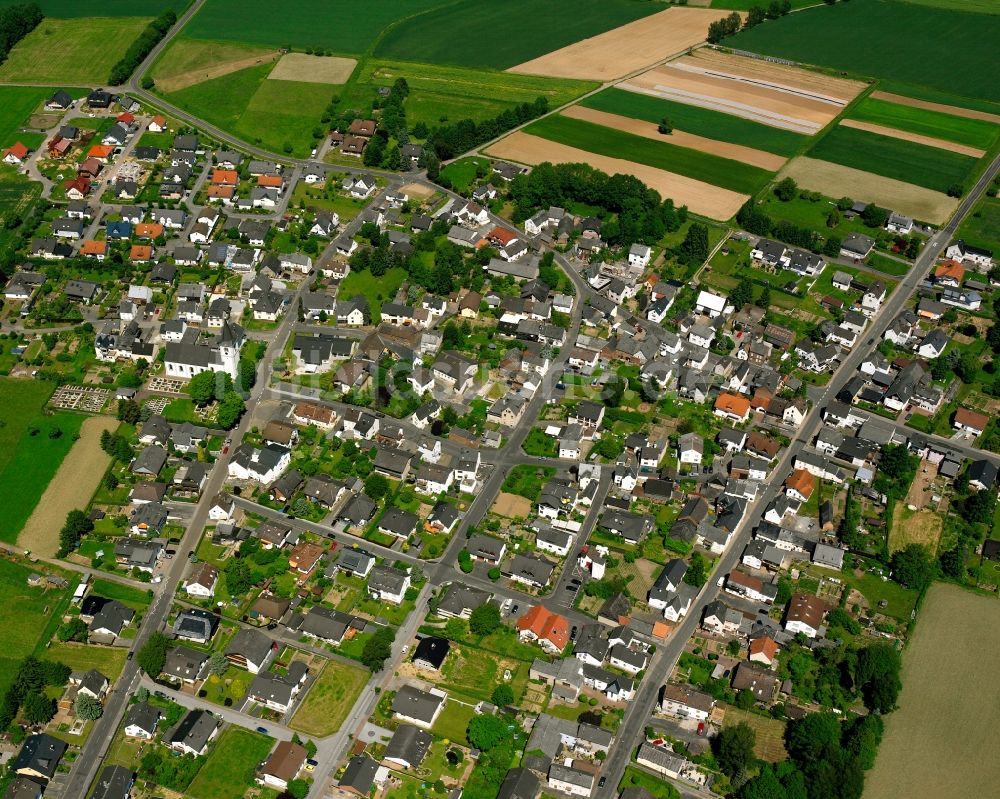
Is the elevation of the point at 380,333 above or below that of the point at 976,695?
above

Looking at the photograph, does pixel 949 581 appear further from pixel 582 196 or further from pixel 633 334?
pixel 582 196

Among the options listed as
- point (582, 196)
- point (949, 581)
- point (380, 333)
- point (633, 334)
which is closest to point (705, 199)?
point (582, 196)

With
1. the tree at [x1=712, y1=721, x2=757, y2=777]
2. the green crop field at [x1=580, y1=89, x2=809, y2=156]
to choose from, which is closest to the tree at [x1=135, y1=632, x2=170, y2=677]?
the tree at [x1=712, y1=721, x2=757, y2=777]

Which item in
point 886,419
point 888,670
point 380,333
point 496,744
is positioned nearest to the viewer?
point 496,744

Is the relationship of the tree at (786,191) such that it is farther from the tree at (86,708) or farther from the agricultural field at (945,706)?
the tree at (86,708)

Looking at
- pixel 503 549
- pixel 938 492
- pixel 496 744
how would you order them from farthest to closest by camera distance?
pixel 938 492, pixel 503 549, pixel 496 744

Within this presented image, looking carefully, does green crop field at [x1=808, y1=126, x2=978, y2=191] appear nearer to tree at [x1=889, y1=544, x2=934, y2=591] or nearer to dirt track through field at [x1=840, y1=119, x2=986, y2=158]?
dirt track through field at [x1=840, y1=119, x2=986, y2=158]
